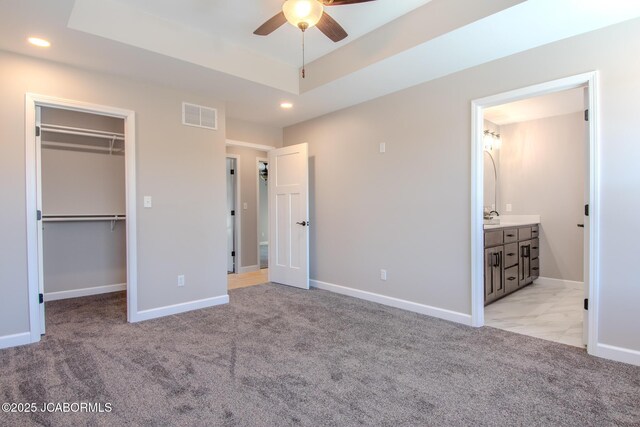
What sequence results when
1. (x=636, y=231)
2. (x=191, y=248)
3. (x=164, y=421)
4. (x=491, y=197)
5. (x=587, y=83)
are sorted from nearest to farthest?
(x=164, y=421), (x=636, y=231), (x=587, y=83), (x=191, y=248), (x=491, y=197)

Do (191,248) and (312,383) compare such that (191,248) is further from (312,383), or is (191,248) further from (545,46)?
(545,46)

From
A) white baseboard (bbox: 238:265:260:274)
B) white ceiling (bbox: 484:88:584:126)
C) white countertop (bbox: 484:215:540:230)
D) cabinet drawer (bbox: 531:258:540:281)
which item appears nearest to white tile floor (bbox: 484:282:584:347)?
cabinet drawer (bbox: 531:258:540:281)

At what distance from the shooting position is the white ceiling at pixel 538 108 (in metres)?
3.92

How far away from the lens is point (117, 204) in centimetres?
449

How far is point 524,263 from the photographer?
14.6ft

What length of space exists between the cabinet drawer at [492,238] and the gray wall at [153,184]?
2908mm

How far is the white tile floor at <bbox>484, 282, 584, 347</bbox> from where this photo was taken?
9.63ft

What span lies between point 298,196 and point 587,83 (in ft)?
10.6

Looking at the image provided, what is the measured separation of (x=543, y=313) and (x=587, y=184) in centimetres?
162

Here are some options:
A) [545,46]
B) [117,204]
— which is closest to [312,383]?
[545,46]

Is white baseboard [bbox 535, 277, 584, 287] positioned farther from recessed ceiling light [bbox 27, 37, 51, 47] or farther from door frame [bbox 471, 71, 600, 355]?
recessed ceiling light [bbox 27, 37, 51, 47]

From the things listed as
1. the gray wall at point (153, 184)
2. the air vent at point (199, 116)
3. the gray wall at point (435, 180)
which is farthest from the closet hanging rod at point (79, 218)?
the gray wall at point (435, 180)

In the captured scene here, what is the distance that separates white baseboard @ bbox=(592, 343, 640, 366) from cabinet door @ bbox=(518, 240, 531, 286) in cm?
195

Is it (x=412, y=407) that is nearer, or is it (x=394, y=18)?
(x=412, y=407)
